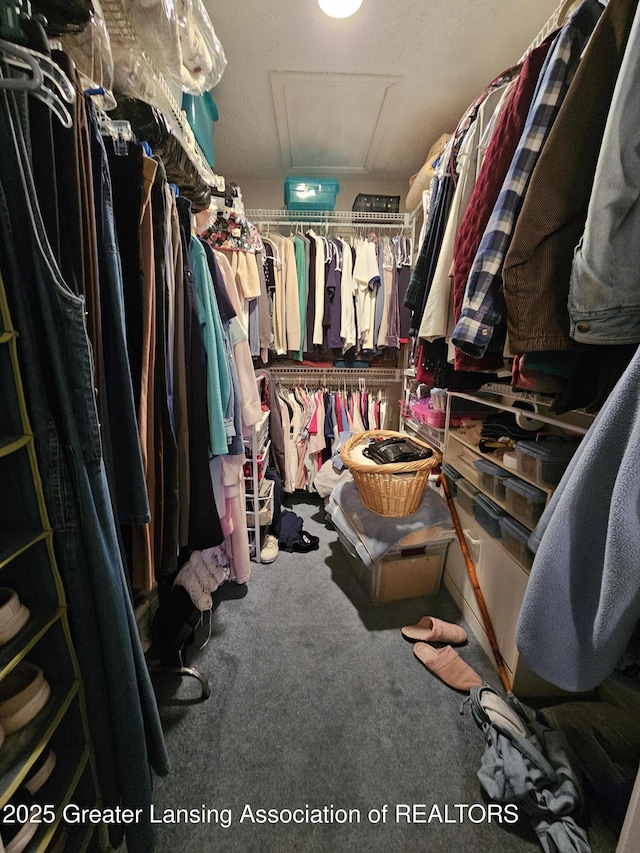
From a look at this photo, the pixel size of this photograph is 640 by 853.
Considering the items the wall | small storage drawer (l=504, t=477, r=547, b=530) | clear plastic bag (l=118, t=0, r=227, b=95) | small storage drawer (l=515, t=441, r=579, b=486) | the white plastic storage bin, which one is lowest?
the white plastic storage bin

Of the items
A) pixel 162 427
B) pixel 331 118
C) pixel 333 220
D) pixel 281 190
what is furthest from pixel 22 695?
pixel 281 190

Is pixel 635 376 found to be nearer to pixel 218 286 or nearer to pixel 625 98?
pixel 625 98

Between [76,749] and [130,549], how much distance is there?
400mm

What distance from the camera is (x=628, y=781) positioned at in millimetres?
808

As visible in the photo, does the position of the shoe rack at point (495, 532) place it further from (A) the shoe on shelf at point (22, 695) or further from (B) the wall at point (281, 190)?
(B) the wall at point (281, 190)

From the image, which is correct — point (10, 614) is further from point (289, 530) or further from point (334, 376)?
point (334, 376)

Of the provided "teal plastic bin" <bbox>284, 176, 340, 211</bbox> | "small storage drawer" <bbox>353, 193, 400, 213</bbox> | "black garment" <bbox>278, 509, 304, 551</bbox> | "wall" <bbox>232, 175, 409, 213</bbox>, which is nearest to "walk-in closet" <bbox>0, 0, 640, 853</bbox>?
"black garment" <bbox>278, 509, 304, 551</bbox>

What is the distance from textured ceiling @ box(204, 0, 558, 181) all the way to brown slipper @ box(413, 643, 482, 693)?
2.59 m

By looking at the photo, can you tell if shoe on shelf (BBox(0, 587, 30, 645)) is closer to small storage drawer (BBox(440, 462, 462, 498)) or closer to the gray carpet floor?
the gray carpet floor

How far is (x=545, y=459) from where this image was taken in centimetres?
99

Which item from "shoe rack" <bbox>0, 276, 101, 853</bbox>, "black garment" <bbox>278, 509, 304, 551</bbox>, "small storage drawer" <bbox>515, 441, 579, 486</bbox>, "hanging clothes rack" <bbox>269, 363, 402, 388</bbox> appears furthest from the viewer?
"hanging clothes rack" <bbox>269, 363, 402, 388</bbox>

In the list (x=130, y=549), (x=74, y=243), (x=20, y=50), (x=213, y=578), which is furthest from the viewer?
Result: (x=213, y=578)

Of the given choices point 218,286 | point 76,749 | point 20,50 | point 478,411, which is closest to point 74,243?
point 20,50

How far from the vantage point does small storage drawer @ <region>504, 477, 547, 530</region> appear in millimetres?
1047
